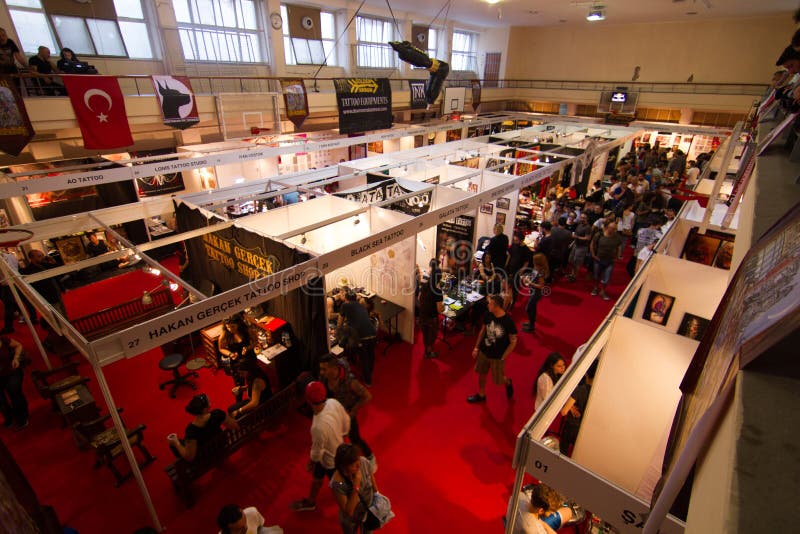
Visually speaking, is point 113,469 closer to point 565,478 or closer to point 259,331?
point 259,331

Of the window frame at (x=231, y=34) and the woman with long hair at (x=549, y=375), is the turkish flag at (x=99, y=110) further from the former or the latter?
the woman with long hair at (x=549, y=375)

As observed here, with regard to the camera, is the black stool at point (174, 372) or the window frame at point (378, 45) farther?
the window frame at point (378, 45)

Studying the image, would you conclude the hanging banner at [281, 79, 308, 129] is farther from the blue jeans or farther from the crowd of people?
the blue jeans

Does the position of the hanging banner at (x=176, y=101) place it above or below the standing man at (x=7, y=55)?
below

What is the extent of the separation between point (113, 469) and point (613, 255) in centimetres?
722

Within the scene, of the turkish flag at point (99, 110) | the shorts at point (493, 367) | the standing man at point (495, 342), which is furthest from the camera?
the turkish flag at point (99, 110)

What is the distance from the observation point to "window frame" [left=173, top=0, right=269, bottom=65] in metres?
10.0

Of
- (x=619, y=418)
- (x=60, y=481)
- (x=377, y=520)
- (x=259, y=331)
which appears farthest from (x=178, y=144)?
(x=619, y=418)

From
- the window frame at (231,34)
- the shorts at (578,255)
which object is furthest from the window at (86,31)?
the shorts at (578,255)

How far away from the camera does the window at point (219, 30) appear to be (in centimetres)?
1002

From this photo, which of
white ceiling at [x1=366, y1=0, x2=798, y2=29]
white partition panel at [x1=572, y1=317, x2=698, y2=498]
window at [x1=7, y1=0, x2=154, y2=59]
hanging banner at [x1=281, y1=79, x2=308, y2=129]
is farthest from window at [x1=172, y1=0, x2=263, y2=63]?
white partition panel at [x1=572, y1=317, x2=698, y2=498]

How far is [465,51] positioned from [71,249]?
18.4 metres

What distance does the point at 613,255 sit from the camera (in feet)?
21.6

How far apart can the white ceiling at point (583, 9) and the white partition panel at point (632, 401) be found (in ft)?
42.3
